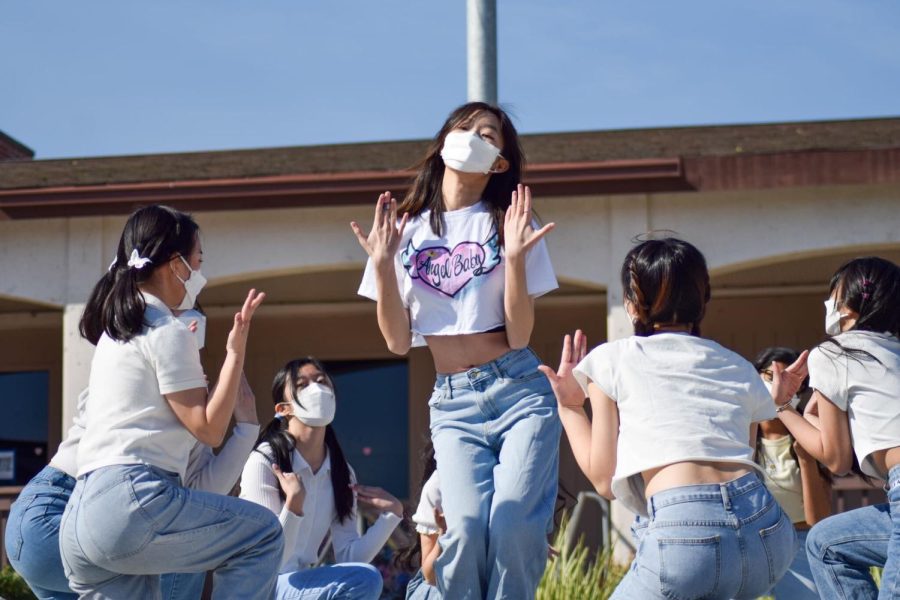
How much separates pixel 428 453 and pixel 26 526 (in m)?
1.86

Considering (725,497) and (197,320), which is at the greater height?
(197,320)

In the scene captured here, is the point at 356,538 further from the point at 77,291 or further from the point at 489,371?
the point at 77,291

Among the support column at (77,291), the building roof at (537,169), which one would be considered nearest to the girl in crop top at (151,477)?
the building roof at (537,169)

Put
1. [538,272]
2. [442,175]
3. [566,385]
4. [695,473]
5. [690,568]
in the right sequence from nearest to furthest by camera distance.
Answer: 1. [690,568]
2. [695,473]
3. [566,385]
4. [538,272]
5. [442,175]

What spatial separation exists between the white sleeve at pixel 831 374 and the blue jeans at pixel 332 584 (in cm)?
216

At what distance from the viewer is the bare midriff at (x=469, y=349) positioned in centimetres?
448

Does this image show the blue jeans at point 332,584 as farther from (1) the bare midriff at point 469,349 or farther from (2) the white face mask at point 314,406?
(1) the bare midriff at point 469,349

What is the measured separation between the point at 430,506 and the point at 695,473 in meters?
1.77

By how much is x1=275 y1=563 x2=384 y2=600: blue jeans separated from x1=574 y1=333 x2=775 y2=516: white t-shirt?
6.50ft

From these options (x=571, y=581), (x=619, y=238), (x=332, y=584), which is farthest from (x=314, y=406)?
(x=619, y=238)

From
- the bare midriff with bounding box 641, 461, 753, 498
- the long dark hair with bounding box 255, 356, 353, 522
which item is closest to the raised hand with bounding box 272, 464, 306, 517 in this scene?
the long dark hair with bounding box 255, 356, 353, 522

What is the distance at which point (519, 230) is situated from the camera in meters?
4.31

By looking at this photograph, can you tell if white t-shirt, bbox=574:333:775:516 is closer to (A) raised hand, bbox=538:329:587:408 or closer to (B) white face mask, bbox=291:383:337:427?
(A) raised hand, bbox=538:329:587:408

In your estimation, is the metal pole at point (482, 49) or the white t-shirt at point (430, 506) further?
the metal pole at point (482, 49)
